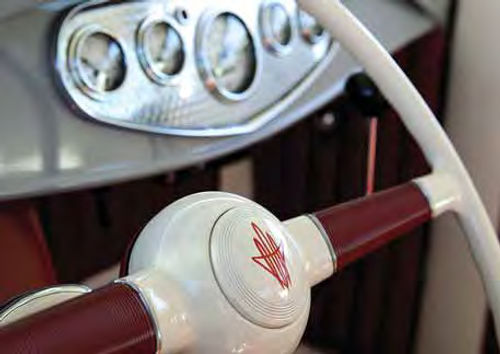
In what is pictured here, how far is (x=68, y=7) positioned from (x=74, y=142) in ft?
0.46

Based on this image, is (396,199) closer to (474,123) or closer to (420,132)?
(420,132)

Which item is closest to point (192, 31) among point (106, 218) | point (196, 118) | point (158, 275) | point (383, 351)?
point (196, 118)

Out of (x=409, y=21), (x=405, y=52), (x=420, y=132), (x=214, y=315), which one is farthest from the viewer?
(x=405, y=52)

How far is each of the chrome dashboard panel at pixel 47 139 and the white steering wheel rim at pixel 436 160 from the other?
25 centimetres

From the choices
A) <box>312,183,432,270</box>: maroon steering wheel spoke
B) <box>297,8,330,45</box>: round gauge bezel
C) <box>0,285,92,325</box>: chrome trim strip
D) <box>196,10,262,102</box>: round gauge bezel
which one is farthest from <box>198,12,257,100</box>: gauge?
<box>0,285,92,325</box>: chrome trim strip

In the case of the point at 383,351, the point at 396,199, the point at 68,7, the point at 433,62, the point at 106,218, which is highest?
the point at 68,7

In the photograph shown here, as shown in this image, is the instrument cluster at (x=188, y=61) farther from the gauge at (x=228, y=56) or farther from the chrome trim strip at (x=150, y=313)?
the chrome trim strip at (x=150, y=313)

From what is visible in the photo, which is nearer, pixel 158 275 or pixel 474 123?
pixel 158 275

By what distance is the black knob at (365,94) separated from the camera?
1.01 m

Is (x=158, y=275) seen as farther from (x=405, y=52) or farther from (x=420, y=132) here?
(x=405, y=52)

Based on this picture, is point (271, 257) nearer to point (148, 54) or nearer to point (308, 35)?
point (148, 54)

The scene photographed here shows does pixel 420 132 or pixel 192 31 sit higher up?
pixel 192 31

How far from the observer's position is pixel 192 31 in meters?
0.80

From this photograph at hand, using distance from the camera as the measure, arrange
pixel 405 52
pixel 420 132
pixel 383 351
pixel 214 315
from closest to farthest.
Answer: pixel 214 315 < pixel 420 132 < pixel 405 52 < pixel 383 351
